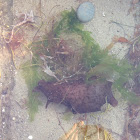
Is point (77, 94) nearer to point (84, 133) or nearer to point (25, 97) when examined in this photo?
point (84, 133)

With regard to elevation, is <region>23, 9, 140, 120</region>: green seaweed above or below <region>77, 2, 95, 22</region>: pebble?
below

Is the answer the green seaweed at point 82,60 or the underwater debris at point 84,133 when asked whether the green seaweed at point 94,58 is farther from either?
the underwater debris at point 84,133

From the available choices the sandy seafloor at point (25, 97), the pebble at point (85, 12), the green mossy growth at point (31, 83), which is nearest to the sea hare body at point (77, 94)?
the green mossy growth at point (31, 83)

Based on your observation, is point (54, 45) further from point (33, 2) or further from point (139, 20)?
point (139, 20)

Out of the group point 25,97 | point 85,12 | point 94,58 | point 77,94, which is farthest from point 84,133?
point 85,12

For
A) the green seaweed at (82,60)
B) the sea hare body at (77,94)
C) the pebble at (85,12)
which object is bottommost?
the sea hare body at (77,94)

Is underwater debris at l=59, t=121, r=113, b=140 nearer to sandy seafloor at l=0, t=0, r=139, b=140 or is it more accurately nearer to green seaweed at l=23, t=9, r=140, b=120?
sandy seafloor at l=0, t=0, r=139, b=140

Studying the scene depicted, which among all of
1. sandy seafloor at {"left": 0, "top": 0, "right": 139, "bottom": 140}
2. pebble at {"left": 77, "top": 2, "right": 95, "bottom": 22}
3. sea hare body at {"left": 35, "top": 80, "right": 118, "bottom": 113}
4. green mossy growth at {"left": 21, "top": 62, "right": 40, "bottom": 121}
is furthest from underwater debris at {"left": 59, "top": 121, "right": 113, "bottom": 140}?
pebble at {"left": 77, "top": 2, "right": 95, "bottom": 22}
